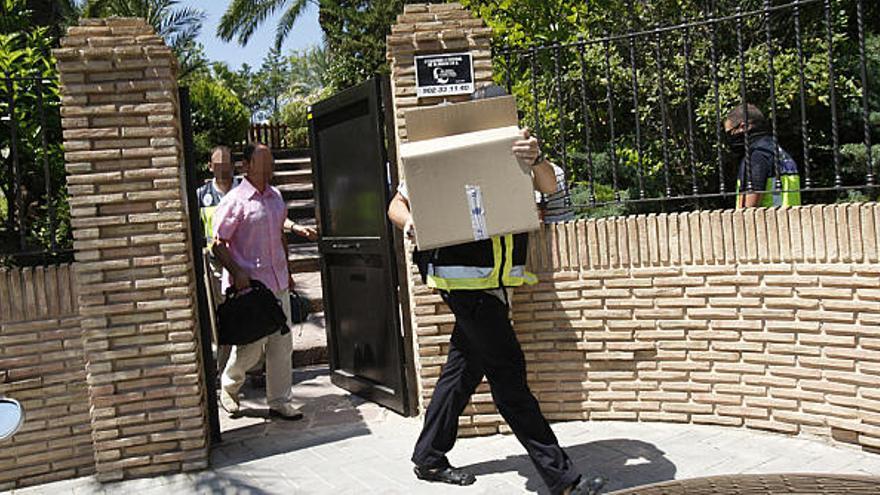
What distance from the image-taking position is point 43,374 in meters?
5.03

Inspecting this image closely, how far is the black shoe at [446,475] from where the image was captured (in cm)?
464

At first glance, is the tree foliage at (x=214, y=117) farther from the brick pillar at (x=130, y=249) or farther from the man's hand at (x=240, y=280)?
the brick pillar at (x=130, y=249)

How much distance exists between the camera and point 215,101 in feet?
60.7

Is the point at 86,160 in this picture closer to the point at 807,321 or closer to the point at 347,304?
the point at 347,304

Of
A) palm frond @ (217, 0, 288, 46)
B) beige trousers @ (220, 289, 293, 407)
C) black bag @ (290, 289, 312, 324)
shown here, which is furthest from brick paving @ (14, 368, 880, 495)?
palm frond @ (217, 0, 288, 46)

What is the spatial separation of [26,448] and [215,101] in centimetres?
1432

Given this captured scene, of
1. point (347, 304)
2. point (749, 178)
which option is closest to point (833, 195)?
point (749, 178)

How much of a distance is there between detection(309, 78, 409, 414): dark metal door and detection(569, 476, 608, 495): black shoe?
200 centimetres

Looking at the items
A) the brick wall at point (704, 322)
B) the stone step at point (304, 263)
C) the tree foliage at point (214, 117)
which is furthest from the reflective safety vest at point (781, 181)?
the tree foliage at point (214, 117)

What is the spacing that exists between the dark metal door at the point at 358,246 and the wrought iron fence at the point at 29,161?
6.31 ft

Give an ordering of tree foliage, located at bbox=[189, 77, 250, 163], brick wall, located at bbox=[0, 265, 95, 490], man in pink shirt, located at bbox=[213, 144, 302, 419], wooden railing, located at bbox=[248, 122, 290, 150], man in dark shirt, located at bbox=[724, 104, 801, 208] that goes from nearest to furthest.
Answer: brick wall, located at bbox=[0, 265, 95, 490], man in dark shirt, located at bbox=[724, 104, 801, 208], man in pink shirt, located at bbox=[213, 144, 302, 419], tree foliage, located at bbox=[189, 77, 250, 163], wooden railing, located at bbox=[248, 122, 290, 150]

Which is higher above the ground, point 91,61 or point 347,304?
point 91,61

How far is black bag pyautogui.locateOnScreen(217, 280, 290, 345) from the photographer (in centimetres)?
593

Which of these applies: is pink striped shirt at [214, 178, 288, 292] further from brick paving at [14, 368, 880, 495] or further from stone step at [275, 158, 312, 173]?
stone step at [275, 158, 312, 173]
